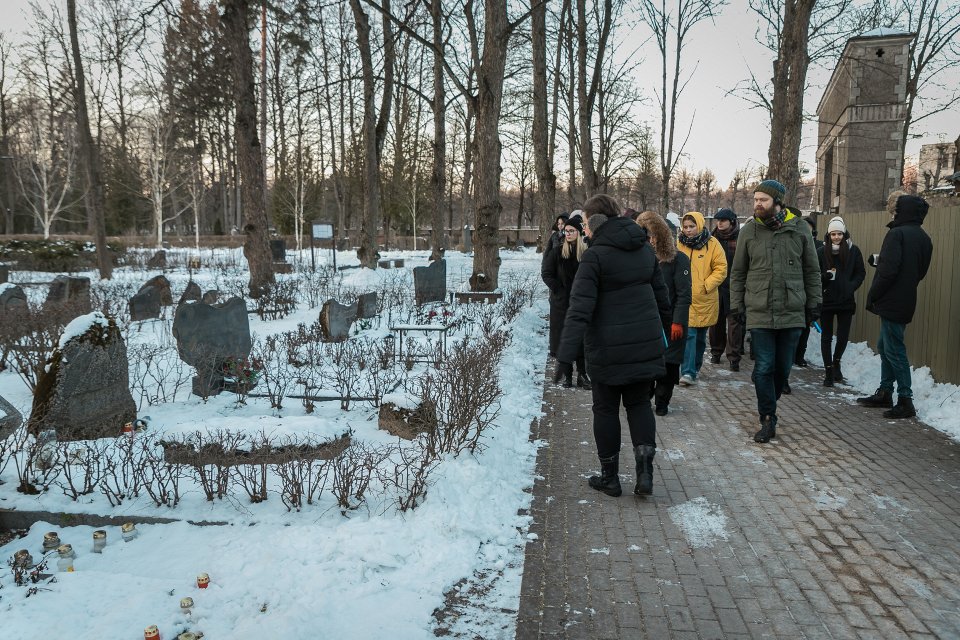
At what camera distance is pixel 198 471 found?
3979 mm

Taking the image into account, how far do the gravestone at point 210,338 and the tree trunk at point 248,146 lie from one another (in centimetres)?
679

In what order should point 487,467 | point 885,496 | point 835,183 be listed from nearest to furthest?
1. point 885,496
2. point 487,467
3. point 835,183

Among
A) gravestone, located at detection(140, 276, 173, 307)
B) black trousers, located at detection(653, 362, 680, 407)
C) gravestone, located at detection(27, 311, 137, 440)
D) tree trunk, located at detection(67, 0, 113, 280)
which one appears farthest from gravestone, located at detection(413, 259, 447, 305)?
tree trunk, located at detection(67, 0, 113, 280)

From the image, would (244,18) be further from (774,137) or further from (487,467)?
(487,467)

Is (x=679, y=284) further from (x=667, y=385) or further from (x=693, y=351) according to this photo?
(x=693, y=351)

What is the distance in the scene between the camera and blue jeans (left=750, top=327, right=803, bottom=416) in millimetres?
5441

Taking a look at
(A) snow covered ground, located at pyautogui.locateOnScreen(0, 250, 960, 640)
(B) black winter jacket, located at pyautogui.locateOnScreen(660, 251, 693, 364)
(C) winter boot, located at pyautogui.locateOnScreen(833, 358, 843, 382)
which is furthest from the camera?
(C) winter boot, located at pyautogui.locateOnScreen(833, 358, 843, 382)

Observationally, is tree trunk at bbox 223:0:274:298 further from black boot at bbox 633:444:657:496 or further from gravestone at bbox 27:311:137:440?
black boot at bbox 633:444:657:496

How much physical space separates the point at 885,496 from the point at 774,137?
34.4ft

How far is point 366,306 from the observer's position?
11039mm

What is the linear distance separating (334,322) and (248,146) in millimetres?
6602

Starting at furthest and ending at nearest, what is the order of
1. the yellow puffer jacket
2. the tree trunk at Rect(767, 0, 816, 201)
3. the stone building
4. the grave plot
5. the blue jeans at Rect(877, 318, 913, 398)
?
the stone building < the tree trunk at Rect(767, 0, 816, 201) < the yellow puffer jacket < the blue jeans at Rect(877, 318, 913, 398) < the grave plot

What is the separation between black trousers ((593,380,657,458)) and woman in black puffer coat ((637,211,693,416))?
1659 mm

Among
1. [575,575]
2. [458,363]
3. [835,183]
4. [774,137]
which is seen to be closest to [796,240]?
[458,363]
